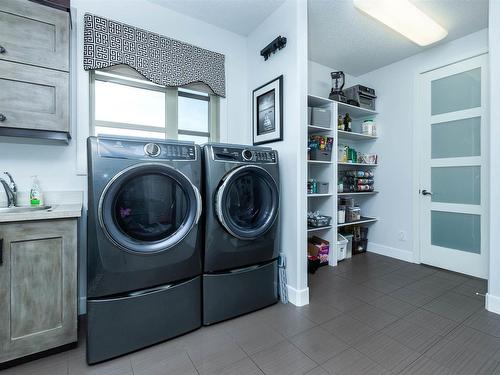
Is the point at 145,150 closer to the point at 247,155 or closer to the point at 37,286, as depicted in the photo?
the point at 247,155

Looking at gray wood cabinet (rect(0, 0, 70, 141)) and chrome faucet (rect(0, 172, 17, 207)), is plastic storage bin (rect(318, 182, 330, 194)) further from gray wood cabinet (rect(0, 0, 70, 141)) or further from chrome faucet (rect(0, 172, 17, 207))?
chrome faucet (rect(0, 172, 17, 207))

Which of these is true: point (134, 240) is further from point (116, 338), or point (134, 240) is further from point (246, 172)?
point (246, 172)

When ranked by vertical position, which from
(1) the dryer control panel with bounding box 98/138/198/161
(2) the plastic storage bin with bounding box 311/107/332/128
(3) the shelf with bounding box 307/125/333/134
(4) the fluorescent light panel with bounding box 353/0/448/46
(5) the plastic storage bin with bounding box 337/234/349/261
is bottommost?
(5) the plastic storage bin with bounding box 337/234/349/261

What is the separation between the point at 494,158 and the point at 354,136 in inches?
65.2

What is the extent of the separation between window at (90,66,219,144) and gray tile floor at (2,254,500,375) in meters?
1.61

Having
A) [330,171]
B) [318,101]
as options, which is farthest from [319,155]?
[318,101]

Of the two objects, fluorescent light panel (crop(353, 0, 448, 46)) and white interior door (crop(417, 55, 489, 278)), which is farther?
white interior door (crop(417, 55, 489, 278))

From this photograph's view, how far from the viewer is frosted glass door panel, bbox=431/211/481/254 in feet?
8.69

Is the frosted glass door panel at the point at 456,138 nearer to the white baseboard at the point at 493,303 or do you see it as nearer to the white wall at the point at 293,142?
the white baseboard at the point at 493,303

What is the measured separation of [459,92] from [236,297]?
126 inches

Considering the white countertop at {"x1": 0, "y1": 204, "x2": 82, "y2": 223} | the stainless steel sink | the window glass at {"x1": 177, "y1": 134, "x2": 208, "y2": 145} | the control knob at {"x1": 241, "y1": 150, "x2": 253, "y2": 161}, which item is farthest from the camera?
the window glass at {"x1": 177, "y1": 134, "x2": 208, "y2": 145}

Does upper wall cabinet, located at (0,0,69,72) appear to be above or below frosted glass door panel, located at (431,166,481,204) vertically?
above

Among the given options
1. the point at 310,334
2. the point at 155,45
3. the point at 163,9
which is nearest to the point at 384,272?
the point at 310,334

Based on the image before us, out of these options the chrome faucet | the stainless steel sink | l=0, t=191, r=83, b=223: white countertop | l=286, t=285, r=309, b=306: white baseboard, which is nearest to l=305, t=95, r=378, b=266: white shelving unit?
l=286, t=285, r=309, b=306: white baseboard
